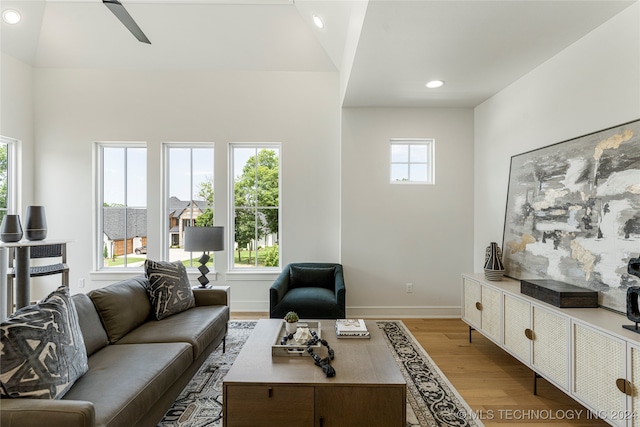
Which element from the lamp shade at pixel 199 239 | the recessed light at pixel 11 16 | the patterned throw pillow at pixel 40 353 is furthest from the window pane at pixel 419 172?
the recessed light at pixel 11 16

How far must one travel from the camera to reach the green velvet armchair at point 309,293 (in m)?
3.21

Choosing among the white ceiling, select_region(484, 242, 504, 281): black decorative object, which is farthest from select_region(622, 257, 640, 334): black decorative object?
the white ceiling

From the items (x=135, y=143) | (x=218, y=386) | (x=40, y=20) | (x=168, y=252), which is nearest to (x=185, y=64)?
(x=135, y=143)

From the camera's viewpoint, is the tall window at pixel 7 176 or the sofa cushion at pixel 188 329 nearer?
the sofa cushion at pixel 188 329

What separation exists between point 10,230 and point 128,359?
2439 millimetres

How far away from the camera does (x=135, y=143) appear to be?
4.34 metres

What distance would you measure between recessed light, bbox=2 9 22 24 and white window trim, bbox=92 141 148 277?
5.06ft

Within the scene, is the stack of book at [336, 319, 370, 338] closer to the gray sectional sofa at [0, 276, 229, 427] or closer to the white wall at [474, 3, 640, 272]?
the gray sectional sofa at [0, 276, 229, 427]

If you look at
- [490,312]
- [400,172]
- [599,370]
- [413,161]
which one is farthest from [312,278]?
[599,370]

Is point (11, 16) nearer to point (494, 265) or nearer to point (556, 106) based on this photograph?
point (556, 106)

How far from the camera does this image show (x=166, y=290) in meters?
2.67

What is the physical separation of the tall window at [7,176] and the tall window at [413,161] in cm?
500

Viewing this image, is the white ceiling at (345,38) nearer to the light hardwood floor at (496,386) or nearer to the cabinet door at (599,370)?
the cabinet door at (599,370)

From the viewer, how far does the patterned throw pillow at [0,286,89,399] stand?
1.29m
